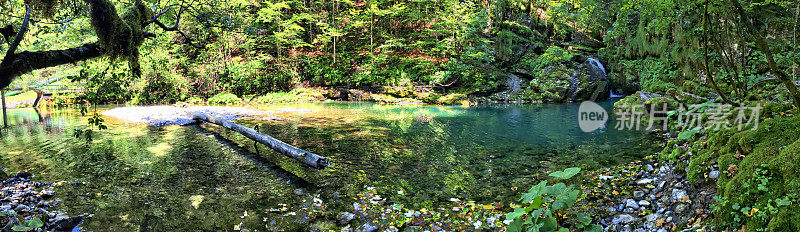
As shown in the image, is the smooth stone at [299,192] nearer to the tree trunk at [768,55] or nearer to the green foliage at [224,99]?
the tree trunk at [768,55]

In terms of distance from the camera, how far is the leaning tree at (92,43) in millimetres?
4344

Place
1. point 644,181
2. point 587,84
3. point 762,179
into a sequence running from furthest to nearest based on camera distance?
point 587,84
point 644,181
point 762,179

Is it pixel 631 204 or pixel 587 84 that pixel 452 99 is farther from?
pixel 631 204

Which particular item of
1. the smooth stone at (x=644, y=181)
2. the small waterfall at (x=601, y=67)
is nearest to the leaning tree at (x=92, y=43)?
the smooth stone at (x=644, y=181)

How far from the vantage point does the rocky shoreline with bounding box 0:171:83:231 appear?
392 cm

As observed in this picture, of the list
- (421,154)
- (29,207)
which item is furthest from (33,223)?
(421,154)

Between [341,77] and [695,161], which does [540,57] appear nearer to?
[341,77]

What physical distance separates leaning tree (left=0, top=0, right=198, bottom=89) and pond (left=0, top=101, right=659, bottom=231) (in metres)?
2.08

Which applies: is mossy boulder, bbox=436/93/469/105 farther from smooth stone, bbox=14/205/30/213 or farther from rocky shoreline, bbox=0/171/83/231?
smooth stone, bbox=14/205/30/213

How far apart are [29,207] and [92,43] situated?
8.04 feet

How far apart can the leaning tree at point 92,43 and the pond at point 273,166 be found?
6.82ft

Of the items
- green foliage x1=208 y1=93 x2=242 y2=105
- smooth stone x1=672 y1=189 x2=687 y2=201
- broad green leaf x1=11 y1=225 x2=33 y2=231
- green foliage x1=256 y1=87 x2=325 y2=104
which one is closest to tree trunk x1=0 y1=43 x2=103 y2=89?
broad green leaf x1=11 y1=225 x2=33 y2=231

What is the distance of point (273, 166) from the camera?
7246 millimetres

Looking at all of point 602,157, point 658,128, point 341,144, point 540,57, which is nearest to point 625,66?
point 540,57
